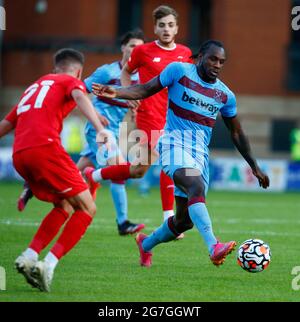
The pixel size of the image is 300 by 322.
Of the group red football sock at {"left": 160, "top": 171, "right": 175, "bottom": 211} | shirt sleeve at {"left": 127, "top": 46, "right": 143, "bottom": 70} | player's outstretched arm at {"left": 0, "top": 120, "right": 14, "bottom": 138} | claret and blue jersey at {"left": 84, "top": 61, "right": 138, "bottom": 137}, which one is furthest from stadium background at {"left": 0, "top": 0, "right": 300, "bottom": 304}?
shirt sleeve at {"left": 127, "top": 46, "right": 143, "bottom": 70}

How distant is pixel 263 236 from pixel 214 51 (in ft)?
13.3

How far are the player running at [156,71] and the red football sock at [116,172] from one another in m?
0.06

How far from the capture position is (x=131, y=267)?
896 centimetres

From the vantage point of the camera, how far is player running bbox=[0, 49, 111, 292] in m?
7.41

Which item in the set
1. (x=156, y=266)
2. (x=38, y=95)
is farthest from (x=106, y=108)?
(x=38, y=95)

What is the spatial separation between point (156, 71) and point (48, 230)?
3.51m

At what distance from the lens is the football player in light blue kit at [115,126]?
38.0ft

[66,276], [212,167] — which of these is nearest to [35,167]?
[66,276]

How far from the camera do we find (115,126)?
12.3 m

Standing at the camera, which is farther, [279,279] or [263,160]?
[263,160]

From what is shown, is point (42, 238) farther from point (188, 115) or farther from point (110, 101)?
point (110, 101)

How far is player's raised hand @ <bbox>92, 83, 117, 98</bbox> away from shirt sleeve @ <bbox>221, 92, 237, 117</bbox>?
109cm

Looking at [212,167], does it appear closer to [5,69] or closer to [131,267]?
[5,69]

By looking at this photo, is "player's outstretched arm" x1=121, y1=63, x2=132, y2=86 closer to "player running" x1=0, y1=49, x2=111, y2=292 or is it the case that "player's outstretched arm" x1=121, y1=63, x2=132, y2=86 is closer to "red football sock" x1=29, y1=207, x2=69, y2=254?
"player running" x1=0, y1=49, x2=111, y2=292
